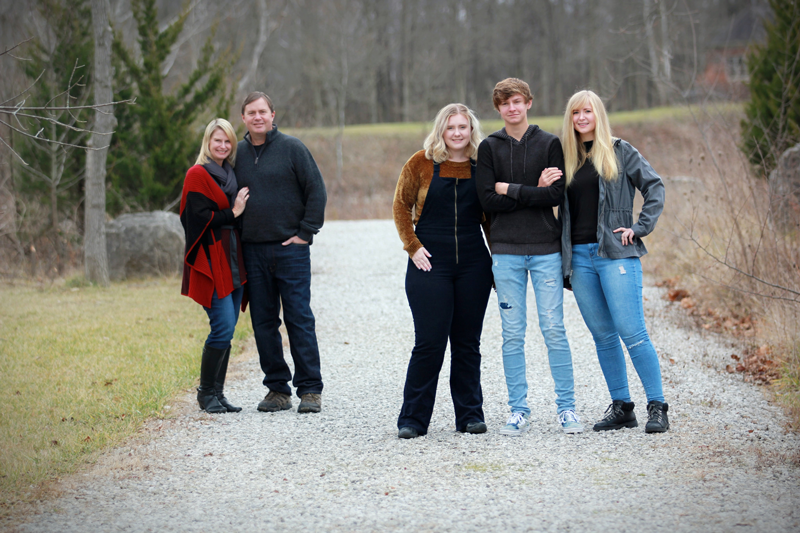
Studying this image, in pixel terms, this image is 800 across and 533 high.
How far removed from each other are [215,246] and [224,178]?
1.61 feet

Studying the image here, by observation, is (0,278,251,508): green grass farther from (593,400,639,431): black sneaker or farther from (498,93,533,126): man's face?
(498,93,533,126): man's face

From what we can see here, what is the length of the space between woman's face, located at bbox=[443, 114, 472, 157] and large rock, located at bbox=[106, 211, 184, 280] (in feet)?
28.2

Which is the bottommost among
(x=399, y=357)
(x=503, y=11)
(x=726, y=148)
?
(x=399, y=357)

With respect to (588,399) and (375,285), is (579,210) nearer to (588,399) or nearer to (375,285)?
(588,399)

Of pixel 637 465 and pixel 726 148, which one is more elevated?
pixel 726 148

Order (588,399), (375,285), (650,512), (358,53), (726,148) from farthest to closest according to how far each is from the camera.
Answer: (358,53) → (375,285) → (726,148) → (588,399) → (650,512)

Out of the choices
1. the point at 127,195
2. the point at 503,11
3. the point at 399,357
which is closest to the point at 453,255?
the point at 399,357

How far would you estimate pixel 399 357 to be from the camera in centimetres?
720

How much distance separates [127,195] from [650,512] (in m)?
12.6

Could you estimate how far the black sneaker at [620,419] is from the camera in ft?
15.1

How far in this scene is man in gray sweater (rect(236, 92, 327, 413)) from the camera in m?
5.16

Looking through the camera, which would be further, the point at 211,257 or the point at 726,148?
the point at 726,148

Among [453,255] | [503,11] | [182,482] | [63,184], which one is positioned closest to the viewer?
[182,482]

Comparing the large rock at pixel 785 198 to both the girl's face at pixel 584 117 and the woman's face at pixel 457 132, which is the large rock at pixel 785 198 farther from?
the woman's face at pixel 457 132
